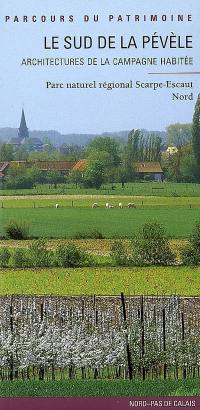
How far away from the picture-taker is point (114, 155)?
25.0 feet

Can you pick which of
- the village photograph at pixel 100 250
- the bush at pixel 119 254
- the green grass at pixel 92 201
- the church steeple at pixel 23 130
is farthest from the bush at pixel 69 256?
the church steeple at pixel 23 130

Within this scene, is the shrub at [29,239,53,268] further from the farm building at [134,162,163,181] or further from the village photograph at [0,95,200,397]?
the farm building at [134,162,163,181]

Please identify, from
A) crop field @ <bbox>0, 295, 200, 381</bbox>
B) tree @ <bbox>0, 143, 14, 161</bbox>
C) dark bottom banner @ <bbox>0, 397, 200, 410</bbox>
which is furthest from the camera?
crop field @ <bbox>0, 295, 200, 381</bbox>

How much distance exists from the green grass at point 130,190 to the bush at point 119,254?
0.31m

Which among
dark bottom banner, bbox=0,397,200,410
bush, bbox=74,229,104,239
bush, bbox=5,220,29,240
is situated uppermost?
bush, bbox=5,220,29,240

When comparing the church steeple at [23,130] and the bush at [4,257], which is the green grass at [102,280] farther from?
the church steeple at [23,130]

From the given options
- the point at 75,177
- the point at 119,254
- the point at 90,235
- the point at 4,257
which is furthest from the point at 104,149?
the point at 4,257

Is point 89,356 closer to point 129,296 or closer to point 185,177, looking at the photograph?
point 129,296

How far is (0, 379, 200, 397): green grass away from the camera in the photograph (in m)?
7.12

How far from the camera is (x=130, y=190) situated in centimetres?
763

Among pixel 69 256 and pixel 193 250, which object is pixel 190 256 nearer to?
pixel 193 250

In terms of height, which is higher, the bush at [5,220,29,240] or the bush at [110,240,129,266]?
the bush at [5,220,29,240]

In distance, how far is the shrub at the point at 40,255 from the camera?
759cm

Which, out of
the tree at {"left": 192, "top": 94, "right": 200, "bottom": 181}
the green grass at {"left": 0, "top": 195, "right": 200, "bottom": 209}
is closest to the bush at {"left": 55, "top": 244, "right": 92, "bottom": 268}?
the green grass at {"left": 0, "top": 195, "right": 200, "bottom": 209}
